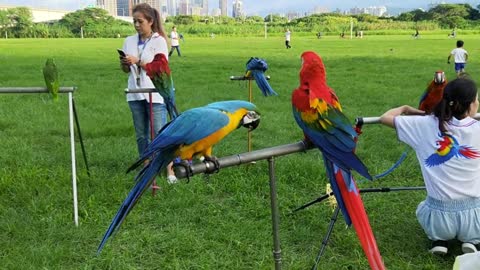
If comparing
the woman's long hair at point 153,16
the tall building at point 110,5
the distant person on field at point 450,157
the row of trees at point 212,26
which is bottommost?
the distant person on field at point 450,157

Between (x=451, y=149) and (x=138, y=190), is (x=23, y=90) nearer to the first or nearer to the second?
(x=138, y=190)

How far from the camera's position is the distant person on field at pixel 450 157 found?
2541 mm

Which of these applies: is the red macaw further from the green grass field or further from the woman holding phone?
the woman holding phone

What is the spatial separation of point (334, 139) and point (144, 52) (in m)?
2.28

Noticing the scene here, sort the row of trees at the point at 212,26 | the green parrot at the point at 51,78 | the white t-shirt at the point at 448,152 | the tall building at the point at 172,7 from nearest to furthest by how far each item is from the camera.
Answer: the white t-shirt at the point at 448,152, the green parrot at the point at 51,78, the row of trees at the point at 212,26, the tall building at the point at 172,7

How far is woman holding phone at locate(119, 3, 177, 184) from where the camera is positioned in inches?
143

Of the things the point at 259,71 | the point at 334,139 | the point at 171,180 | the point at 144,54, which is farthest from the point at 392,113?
the point at 171,180

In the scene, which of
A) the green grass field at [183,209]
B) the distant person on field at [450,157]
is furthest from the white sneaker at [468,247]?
the green grass field at [183,209]

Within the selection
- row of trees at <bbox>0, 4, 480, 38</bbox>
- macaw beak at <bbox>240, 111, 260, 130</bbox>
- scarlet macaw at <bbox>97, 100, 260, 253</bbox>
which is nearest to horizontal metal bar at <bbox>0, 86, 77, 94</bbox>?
scarlet macaw at <bbox>97, 100, 260, 253</bbox>

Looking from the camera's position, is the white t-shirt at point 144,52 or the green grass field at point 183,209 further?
the white t-shirt at point 144,52

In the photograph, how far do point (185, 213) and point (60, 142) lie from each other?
8.49 ft

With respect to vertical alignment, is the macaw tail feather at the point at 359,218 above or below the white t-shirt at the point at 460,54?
below

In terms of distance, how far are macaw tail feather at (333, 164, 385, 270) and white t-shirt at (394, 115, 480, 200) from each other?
990 mm

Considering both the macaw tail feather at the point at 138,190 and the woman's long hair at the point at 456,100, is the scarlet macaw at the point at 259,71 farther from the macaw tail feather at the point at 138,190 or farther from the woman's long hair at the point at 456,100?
the macaw tail feather at the point at 138,190
